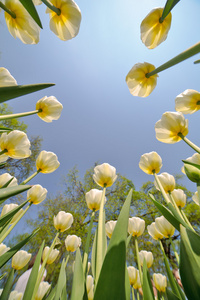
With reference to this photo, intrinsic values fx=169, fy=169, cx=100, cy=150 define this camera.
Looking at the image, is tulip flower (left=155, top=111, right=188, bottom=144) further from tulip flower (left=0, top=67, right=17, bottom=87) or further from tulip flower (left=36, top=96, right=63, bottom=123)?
tulip flower (left=0, top=67, right=17, bottom=87)

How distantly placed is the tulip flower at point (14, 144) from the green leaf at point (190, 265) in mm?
829

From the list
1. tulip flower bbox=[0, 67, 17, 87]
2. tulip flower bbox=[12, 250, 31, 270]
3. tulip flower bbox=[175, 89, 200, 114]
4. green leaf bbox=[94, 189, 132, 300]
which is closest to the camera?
green leaf bbox=[94, 189, 132, 300]

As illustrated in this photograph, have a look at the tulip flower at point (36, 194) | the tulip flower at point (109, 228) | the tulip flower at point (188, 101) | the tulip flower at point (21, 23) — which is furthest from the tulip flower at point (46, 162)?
the tulip flower at point (188, 101)

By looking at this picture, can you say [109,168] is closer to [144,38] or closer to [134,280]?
[144,38]

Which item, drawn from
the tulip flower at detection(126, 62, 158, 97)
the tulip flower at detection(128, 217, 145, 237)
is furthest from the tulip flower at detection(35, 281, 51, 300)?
the tulip flower at detection(126, 62, 158, 97)

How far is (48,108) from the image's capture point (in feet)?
2.95

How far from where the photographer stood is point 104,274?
1.00 ft

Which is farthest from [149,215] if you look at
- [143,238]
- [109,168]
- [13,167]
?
[109,168]

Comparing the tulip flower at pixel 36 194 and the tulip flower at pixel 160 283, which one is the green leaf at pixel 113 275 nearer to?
the tulip flower at pixel 36 194

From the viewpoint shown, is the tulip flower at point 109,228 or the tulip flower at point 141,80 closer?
the tulip flower at point 141,80

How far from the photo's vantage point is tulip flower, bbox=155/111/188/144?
34.8 inches

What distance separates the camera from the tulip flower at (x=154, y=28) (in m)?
0.54

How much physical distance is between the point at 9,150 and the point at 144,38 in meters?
0.80

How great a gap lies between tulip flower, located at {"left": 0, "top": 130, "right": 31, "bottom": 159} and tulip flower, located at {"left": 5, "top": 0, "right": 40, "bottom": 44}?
47 centimetres
